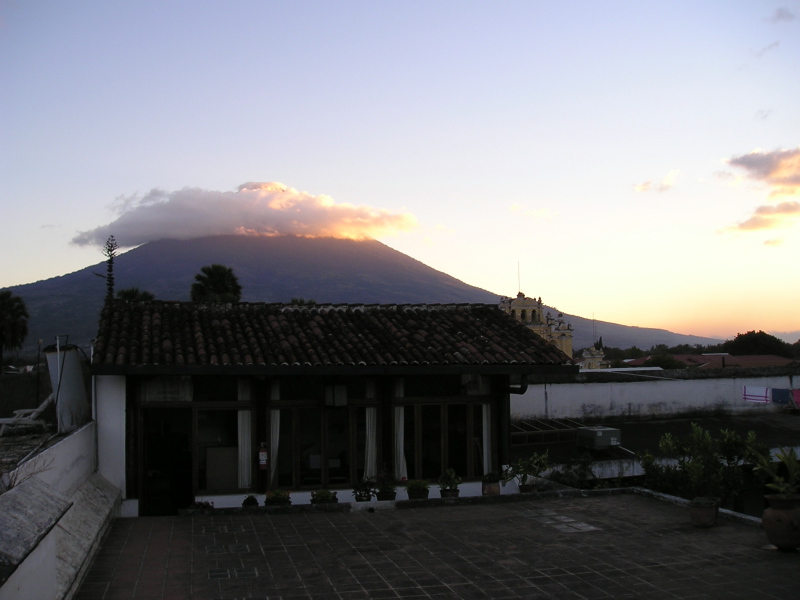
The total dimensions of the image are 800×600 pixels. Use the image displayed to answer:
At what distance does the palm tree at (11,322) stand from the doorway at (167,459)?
1644 inches

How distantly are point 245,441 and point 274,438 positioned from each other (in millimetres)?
518

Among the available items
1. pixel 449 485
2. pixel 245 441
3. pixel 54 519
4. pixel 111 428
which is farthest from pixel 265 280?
pixel 54 519

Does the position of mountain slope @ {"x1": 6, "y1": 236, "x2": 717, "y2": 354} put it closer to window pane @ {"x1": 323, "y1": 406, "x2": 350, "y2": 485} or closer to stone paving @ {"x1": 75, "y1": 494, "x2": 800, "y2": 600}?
window pane @ {"x1": 323, "y1": 406, "x2": 350, "y2": 485}

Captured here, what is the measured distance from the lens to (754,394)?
2262cm

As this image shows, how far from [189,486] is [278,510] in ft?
8.09

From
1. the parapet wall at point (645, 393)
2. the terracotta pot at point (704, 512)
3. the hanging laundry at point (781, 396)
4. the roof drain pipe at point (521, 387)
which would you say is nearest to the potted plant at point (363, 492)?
the roof drain pipe at point (521, 387)

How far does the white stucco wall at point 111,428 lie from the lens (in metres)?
12.4

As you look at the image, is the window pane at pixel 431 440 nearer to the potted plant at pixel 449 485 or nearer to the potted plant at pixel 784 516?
the potted plant at pixel 449 485

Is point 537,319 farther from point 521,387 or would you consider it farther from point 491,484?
point 491,484

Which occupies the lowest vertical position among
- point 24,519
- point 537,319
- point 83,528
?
point 83,528

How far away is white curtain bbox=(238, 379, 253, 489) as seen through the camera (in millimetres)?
13305

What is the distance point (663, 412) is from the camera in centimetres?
2158

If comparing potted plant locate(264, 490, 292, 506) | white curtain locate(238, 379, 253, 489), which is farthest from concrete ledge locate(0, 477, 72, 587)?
white curtain locate(238, 379, 253, 489)

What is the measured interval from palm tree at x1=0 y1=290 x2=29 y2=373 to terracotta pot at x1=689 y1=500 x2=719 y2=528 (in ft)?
160
